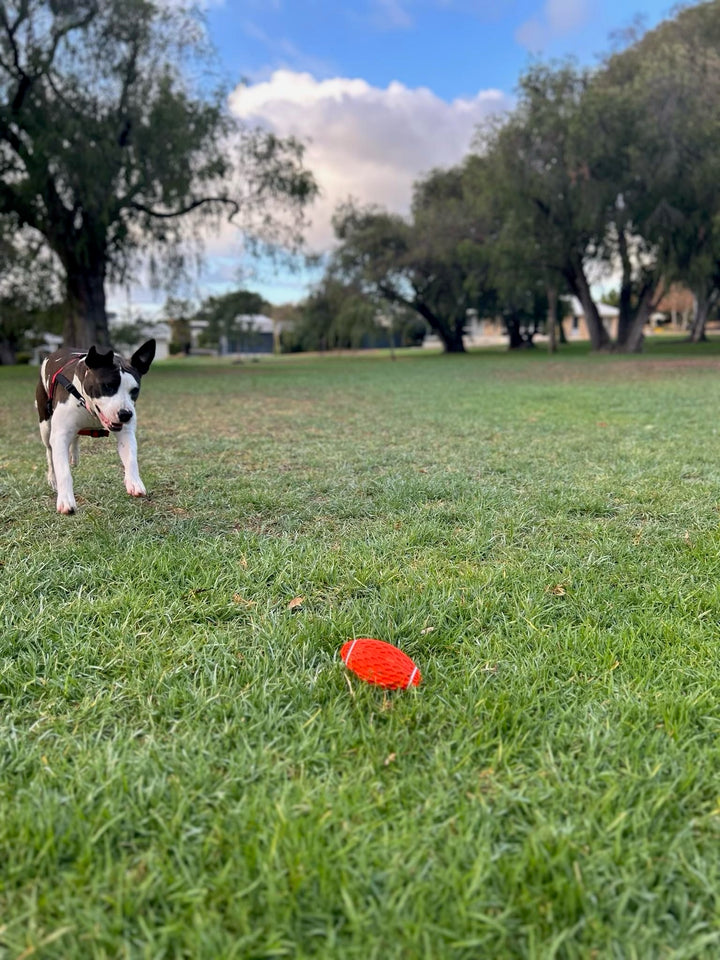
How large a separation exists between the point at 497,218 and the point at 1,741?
30518 mm

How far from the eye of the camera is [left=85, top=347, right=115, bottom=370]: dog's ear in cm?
320

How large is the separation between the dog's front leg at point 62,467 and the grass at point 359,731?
19 centimetres

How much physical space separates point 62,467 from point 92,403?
0.39m

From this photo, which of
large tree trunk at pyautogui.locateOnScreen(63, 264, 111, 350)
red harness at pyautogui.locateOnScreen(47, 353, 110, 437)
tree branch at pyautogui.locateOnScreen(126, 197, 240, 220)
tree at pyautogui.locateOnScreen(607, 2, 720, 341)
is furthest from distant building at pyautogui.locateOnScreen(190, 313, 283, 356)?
red harness at pyautogui.locateOnScreen(47, 353, 110, 437)

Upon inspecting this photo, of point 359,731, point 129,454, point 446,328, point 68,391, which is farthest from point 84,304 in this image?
point 446,328

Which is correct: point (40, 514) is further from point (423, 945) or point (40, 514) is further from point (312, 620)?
point (423, 945)

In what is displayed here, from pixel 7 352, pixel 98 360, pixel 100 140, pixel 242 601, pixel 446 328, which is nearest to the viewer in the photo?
pixel 242 601

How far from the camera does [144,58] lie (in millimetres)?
16453

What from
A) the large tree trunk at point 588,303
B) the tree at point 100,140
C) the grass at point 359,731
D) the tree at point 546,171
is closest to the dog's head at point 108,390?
the grass at point 359,731

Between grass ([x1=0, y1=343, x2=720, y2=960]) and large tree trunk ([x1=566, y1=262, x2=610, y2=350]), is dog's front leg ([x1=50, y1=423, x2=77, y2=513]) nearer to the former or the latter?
grass ([x1=0, y1=343, x2=720, y2=960])

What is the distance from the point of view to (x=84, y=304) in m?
19.1

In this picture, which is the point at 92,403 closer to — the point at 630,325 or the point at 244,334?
the point at 630,325

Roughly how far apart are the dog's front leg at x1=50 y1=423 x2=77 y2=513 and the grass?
193 mm

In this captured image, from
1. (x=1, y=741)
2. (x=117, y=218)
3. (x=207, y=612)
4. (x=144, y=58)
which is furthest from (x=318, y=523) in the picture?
(x=144, y=58)
